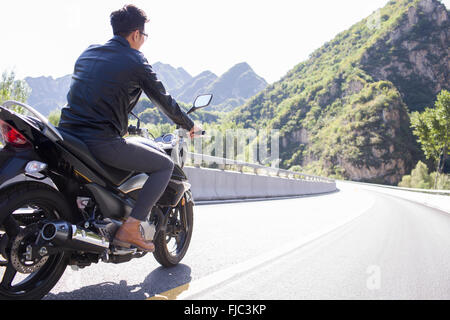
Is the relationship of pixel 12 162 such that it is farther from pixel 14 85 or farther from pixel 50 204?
pixel 14 85

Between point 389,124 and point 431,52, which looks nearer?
point 389,124

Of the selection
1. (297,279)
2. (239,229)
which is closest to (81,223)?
(297,279)

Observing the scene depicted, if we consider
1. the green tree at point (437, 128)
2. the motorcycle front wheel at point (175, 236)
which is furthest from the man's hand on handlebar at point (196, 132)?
the green tree at point (437, 128)

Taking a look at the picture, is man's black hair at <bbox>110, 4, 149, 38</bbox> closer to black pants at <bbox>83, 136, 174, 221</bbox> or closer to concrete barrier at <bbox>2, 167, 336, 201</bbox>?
black pants at <bbox>83, 136, 174, 221</bbox>

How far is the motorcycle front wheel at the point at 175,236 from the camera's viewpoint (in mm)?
3229

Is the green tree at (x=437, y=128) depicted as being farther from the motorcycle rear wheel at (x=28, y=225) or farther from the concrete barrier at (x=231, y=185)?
the motorcycle rear wheel at (x=28, y=225)

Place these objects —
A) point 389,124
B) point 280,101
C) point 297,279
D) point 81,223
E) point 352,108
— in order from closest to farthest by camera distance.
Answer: point 81,223 < point 297,279 < point 389,124 < point 352,108 < point 280,101

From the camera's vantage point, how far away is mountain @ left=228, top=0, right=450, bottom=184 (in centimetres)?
9969

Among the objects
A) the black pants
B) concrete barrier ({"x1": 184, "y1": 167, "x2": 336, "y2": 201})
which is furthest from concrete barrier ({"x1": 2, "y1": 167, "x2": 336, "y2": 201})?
the black pants

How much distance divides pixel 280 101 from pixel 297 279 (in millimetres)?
164864

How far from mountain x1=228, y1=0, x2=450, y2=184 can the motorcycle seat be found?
335 ft

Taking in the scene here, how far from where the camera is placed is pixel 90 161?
2.43 m
